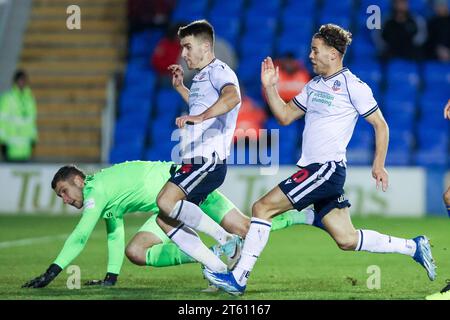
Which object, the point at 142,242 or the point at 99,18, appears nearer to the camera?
the point at 142,242

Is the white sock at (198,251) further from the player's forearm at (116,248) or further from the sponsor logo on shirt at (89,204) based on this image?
the player's forearm at (116,248)

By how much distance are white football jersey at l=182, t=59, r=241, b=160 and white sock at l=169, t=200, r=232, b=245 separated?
0.39m

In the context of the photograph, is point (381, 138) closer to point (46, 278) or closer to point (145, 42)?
point (46, 278)

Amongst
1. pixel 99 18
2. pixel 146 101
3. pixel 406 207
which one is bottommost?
pixel 406 207

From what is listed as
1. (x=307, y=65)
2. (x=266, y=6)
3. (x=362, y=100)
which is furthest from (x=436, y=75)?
(x=362, y=100)

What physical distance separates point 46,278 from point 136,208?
3.43 ft

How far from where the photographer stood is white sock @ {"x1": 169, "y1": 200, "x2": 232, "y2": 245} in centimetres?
819

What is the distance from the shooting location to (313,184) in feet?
26.5

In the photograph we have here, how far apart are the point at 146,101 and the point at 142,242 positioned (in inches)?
427

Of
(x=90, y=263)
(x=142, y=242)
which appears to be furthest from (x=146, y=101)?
(x=142, y=242)

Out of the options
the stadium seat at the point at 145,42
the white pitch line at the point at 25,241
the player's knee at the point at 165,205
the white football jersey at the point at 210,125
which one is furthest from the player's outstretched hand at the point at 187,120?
the stadium seat at the point at 145,42

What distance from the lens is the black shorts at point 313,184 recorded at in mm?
8031

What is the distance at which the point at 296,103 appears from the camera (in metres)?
8.59
